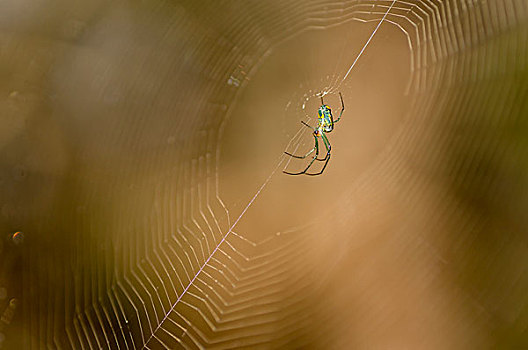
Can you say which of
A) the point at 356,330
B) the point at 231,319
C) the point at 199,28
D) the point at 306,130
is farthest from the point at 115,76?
the point at 356,330

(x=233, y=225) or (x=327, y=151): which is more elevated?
(x=327, y=151)

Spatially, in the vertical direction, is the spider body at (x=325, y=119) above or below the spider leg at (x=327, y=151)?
above

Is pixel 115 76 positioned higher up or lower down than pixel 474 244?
higher up

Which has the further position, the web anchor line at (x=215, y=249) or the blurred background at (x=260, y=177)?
the web anchor line at (x=215, y=249)

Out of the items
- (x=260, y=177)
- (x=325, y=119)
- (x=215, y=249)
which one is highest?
(x=325, y=119)

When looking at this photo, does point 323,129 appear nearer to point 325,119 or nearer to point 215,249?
point 325,119

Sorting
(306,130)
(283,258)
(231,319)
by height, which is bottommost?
(231,319)

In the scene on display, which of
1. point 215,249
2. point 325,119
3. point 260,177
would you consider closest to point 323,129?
point 325,119

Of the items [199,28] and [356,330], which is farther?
[199,28]

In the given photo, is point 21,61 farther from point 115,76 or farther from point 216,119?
point 216,119
